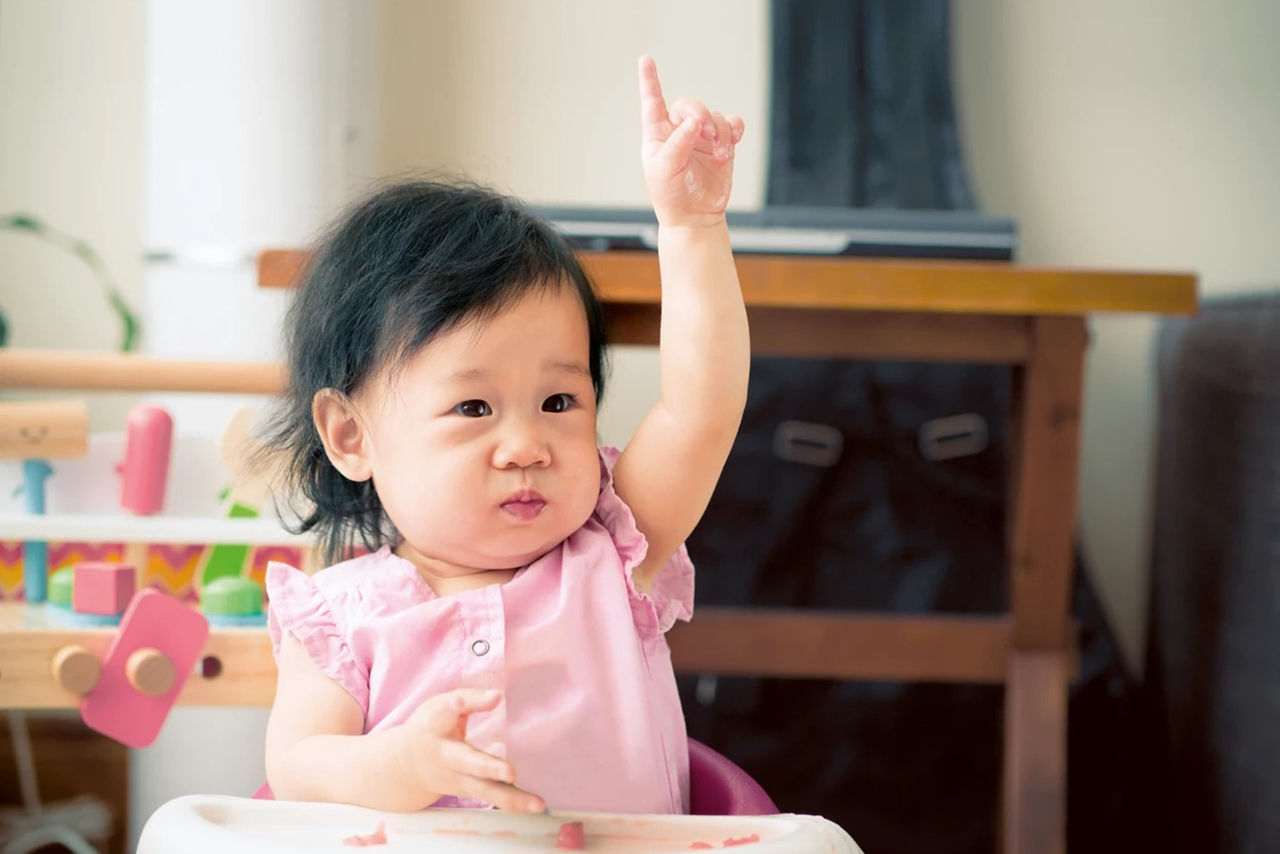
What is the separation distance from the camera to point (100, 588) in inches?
34.5

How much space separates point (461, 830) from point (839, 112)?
1.09 m

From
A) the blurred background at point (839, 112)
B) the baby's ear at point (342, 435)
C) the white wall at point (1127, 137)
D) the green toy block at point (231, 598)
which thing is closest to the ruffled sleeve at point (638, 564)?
the baby's ear at point (342, 435)

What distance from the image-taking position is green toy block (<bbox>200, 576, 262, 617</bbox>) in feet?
2.99

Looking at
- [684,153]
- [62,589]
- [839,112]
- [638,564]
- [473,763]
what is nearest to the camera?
[473,763]

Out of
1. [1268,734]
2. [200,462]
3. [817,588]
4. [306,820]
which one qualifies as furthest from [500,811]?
[817,588]

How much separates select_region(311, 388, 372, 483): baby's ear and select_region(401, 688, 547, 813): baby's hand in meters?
0.23

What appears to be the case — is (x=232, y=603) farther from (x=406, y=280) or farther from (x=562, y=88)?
(x=562, y=88)

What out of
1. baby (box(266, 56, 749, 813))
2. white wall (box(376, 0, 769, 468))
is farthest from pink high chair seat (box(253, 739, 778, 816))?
white wall (box(376, 0, 769, 468))

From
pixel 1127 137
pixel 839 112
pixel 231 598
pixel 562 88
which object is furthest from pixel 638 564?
pixel 1127 137

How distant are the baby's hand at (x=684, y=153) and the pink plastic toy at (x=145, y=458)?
45 cm

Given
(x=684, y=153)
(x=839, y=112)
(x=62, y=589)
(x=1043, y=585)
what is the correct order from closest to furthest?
(x=684, y=153) < (x=62, y=589) < (x=1043, y=585) < (x=839, y=112)

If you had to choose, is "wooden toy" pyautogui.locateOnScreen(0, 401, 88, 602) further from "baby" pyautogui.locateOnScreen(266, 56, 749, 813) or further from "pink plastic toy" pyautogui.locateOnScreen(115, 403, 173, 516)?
"baby" pyautogui.locateOnScreen(266, 56, 749, 813)

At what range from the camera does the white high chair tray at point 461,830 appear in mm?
585

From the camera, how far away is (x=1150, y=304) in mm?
975
